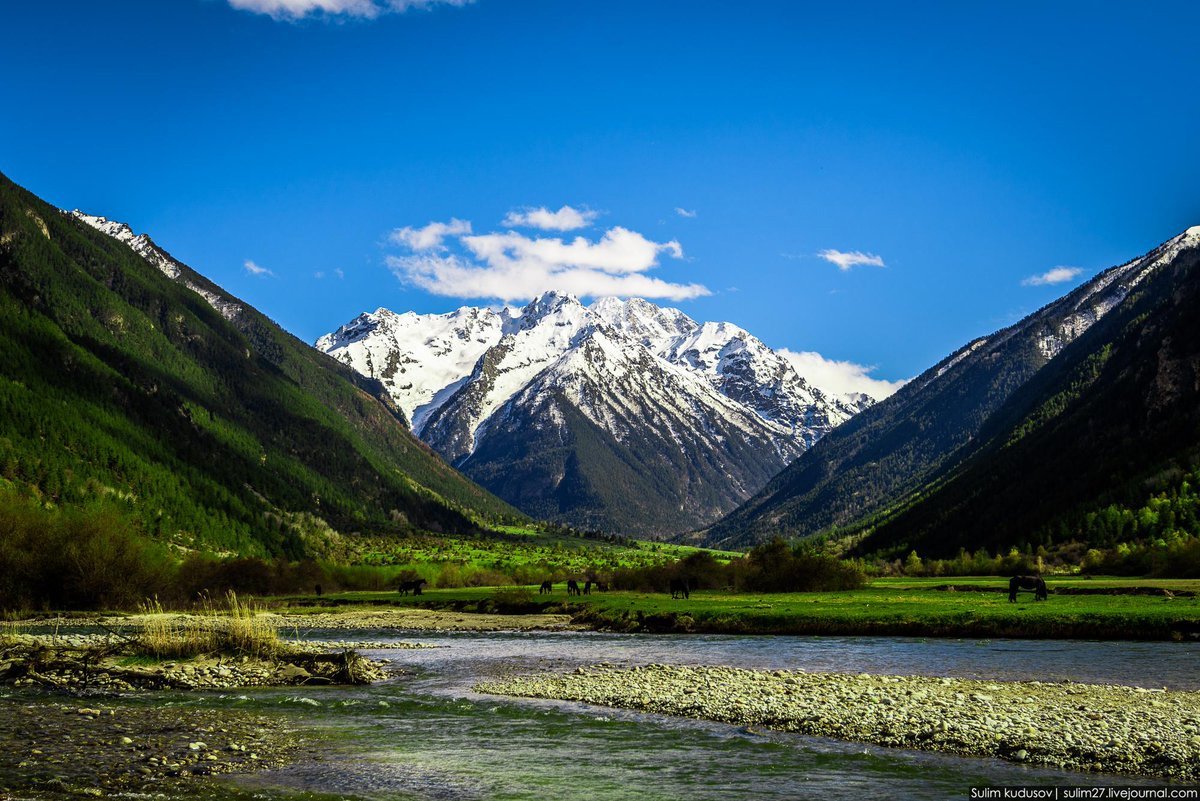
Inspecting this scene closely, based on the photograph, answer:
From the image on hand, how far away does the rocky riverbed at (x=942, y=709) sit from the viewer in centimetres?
2814

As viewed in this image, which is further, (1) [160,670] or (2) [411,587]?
(2) [411,587]

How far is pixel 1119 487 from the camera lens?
16825 cm

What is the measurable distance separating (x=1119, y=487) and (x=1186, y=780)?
164 meters

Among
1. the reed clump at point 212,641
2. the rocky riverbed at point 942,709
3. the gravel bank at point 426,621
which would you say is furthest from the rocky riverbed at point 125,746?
the gravel bank at point 426,621

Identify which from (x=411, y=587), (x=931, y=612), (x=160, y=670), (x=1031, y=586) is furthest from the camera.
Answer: (x=411, y=587)

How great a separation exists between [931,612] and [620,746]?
5095cm

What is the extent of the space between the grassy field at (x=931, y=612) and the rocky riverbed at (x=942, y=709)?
2777 centimetres

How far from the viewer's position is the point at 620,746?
32.5 m

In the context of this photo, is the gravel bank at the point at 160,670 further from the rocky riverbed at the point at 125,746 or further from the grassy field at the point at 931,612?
the grassy field at the point at 931,612

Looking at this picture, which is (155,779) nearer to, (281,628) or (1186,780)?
(1186,780)

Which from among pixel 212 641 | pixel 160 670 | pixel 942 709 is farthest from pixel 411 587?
pixel 942 709

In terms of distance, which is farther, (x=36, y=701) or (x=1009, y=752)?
(x=36, y=701)

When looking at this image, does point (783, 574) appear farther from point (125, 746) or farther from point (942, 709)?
point (125, 746)

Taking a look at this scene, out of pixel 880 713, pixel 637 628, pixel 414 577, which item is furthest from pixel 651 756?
pixel 414 577
